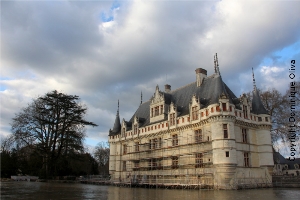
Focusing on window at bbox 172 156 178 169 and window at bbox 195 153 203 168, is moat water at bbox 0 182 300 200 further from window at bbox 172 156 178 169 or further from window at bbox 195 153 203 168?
window at bbox 172 156 178 169

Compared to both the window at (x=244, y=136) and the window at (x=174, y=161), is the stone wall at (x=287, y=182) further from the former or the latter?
the window at (x=174, y=161)

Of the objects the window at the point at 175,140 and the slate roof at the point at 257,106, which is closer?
the slate roof at the point at 257,106

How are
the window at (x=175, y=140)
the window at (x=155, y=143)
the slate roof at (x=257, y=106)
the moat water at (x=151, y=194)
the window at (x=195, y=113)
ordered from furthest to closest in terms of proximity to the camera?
the window at (x=155, y=143), the window at (x=175, y=140), the slate roof at (x=257, y=106), the window at (x=195, y=113), the moat water at (x=151, y=194)

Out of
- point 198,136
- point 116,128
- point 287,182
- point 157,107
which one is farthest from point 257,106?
point 116,128

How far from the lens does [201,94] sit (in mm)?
30688

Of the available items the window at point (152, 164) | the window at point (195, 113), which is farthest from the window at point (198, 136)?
the window at point (152, 164)

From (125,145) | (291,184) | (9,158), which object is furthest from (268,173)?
(9,158)

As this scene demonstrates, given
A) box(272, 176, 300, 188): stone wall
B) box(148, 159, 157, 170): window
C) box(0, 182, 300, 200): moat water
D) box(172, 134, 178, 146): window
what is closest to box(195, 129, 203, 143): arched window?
box(172, 134, 178, 146): window

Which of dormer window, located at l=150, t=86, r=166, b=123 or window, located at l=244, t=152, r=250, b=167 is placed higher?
dormer window, located at l=150, t=86, r=166, b=123

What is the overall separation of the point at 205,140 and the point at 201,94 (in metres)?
6.06

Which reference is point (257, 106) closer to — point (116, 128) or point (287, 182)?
point (287, 182)

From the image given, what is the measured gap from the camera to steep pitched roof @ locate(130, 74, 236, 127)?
1090 inches

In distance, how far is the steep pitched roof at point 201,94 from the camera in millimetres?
27680

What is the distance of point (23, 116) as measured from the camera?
1585 inches
